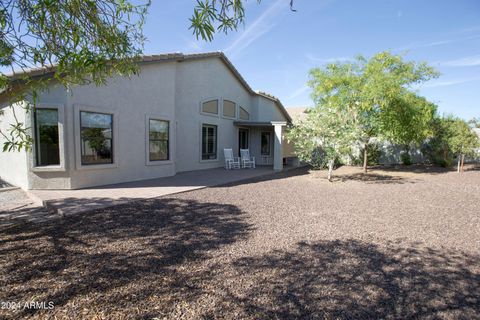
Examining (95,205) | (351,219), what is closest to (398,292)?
(351,219)

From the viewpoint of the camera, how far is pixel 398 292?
9.44 ft

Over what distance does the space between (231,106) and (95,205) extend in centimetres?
1120

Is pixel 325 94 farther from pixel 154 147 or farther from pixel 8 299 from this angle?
pixel 8 299

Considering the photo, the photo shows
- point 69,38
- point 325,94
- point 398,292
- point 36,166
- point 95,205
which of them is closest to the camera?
point 398,292

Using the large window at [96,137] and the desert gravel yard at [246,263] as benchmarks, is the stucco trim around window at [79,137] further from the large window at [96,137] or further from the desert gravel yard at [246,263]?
the desert gravel yard at [246,263]

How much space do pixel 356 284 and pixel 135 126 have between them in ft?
28.9

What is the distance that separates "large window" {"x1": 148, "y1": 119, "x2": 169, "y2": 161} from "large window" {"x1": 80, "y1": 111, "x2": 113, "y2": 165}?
1.66m

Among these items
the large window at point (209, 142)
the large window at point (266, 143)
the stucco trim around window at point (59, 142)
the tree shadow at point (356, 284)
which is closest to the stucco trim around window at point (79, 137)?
the stucco trim around window at point (59, 142)

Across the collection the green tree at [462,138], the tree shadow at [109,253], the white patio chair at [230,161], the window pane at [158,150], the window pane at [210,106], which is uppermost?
the window pane at [210,106]

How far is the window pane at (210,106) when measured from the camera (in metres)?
13.6

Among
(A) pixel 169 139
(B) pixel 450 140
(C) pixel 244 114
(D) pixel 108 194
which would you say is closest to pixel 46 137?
(D) pixel 108 194

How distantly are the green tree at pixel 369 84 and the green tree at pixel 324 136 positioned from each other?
655mm

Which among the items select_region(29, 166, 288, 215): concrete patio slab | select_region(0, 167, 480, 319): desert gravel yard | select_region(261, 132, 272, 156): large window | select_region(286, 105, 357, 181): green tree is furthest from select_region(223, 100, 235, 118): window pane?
select_region(0, 167, 480, 319): desert gravel yard

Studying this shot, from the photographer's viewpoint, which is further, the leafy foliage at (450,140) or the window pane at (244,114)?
the window pane at (244,114)
